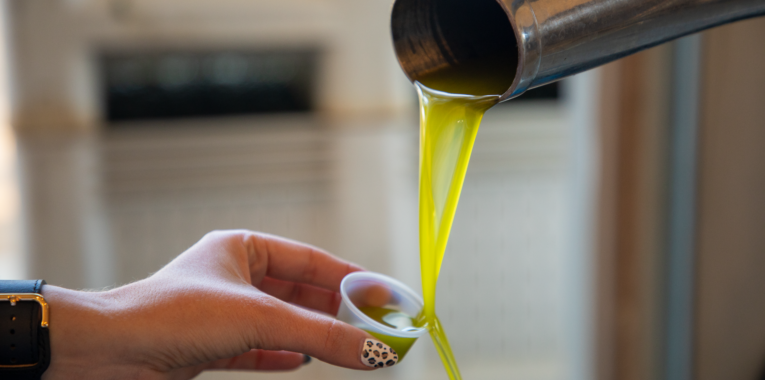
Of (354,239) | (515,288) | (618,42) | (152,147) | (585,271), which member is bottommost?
(515,288)

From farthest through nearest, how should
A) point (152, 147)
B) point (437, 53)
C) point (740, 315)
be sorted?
1. point (152, 147)
2. point (740, 315)
3. point (437, 53)

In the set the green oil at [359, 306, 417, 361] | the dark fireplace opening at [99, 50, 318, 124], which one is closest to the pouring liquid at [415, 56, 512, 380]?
the green oil at [359, 306, 417, 361]

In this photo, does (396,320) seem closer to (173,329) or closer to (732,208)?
(173,329)

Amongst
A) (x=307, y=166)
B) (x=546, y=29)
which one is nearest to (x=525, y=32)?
(x=546, y=29)

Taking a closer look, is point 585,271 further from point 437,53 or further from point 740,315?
point 437,53

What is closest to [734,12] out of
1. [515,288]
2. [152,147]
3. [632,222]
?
[632,222]

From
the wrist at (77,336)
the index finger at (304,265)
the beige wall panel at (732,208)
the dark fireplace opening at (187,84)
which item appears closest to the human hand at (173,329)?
the wrist at (77,336)

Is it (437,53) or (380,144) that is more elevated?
(437,53)
